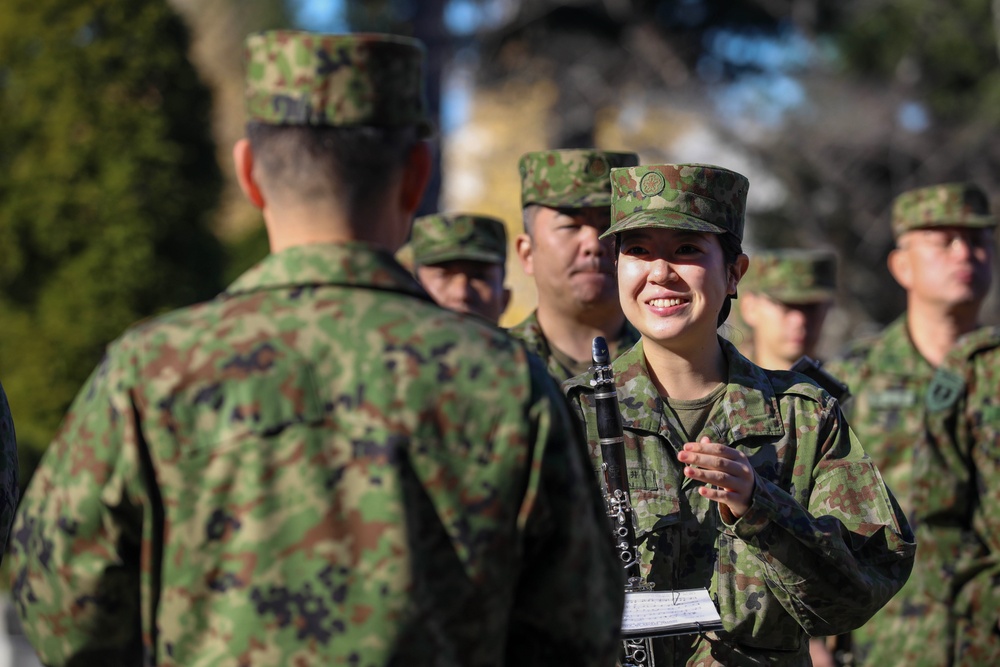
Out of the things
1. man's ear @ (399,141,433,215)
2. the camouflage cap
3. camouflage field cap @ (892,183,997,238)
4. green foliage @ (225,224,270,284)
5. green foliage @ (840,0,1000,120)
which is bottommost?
green foliage @ (225,224,270,284)

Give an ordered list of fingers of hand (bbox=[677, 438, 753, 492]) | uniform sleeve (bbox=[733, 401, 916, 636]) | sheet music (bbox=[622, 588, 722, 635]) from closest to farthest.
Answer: fingers of hand (bbox=[677, 438, 753, 492]) < uniform sleeve (bbox=[733, 401, 916, 636]) < sheet music (bbox=[622, 588, 722, 635])

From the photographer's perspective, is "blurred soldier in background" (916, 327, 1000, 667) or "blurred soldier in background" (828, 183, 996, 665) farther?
"blurred soldier in background" (828, 183, 996, 665)

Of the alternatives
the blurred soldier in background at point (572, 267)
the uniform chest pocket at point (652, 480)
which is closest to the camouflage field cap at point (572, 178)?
A: the blurred soldier in background at point (572, 267)

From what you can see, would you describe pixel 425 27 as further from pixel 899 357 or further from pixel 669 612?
pixel 669 612

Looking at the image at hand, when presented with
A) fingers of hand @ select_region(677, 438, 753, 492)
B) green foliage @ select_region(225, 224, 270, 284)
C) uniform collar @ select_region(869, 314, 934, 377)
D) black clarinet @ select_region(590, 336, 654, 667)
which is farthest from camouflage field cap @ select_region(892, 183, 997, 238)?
green foliage @ select_region(225, 224, 270, 284)

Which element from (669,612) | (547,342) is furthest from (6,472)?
(547,342)

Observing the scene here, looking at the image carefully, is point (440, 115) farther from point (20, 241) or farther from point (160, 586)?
point (160, 586)

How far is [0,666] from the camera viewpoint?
40.2 feet

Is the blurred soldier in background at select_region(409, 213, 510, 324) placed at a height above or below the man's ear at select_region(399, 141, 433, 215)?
below

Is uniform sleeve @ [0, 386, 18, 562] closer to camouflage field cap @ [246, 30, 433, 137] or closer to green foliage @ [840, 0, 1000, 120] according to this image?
camouflage field cap @ [246, 30, 433, 137]

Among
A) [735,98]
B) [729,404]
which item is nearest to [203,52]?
[735,98]

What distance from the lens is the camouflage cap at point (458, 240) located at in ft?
24.6

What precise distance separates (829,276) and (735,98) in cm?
1762

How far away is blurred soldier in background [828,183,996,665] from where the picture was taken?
7656 millimetres
